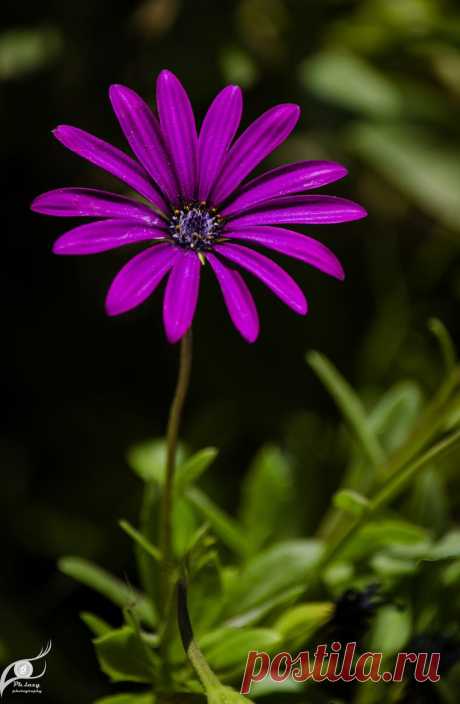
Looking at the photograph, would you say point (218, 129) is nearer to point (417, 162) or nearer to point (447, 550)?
point (447, 550)

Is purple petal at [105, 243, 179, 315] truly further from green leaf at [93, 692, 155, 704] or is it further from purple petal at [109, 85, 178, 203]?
green leaf at [93, 692, 155, 704]

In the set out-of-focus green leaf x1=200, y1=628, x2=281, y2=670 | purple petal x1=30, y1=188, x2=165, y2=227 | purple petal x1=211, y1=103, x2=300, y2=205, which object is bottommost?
out-of-focus green leaf x1=200, y1=628, x2=281, y2=670

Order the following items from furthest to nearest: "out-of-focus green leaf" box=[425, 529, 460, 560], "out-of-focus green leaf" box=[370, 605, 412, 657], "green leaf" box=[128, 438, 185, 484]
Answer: "green leaf" box=[128, 438, 185, 484] → "out-of-focus green leaf" box=[370, 605, 412, 657] → "out-of-focus green leaf" box=[425, 529, 460, 560]

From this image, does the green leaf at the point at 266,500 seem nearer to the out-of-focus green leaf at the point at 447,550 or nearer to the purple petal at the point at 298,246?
the out-of-focus green leaf at the point at 447,550

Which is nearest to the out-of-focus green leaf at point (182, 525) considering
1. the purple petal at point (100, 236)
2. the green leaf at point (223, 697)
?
the green leaf at point (223, 697)

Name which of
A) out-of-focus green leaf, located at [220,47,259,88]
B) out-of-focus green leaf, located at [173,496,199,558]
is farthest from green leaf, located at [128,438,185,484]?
out-of-focus green leaf, located at [220,47,259,88]

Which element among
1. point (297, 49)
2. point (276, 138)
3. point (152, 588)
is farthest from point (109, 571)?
point (297, 49)
